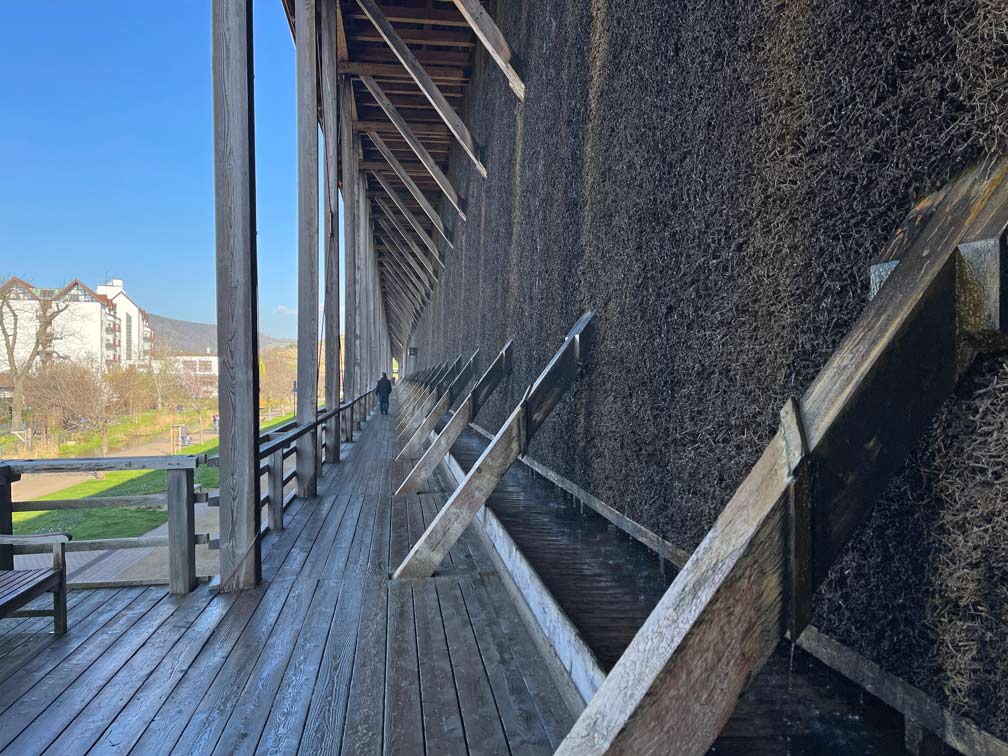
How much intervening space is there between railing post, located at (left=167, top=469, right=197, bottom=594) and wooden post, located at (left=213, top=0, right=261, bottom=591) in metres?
0.17

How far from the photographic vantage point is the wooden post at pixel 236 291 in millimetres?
3283

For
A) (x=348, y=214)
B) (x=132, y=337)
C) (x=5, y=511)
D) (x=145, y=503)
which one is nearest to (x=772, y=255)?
(x=145, y=503)

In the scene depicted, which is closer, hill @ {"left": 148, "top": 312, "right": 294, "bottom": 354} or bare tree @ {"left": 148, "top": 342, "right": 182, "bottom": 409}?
hill @ {"left": 148, "top": 312, "right": 294, "bottom": 354}

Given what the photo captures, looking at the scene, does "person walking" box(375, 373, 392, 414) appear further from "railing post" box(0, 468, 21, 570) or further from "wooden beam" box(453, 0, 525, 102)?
"railing post" box(0, 468, 21, 570)

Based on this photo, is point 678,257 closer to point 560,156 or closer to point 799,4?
point 799,4

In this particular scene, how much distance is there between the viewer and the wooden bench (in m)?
2.54

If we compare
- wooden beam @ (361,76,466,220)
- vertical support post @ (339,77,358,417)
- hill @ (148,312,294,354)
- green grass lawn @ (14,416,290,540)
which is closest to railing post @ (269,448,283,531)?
hill @ (148,312,294,354)

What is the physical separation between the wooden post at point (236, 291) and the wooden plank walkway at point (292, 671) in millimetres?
333

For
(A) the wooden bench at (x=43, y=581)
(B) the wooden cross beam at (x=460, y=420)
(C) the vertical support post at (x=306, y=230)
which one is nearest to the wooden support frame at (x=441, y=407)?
(B) the wooden cross beam at (x=460, y=420)

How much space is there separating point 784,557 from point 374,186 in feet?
67.1

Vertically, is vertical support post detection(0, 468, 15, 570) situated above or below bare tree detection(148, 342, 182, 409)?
below

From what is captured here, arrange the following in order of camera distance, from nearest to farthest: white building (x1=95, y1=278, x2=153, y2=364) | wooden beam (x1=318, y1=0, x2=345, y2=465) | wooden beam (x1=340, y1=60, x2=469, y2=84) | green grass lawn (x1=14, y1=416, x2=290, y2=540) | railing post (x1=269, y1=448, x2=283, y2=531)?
1. railing post (x1=269, y1=448, x2=283, y2=531)
2. wooden beam (x1=318, y1=0, x2=345, y2=465)
3. wooden beam (x1=340, y1=60, x2=469, y2=84)
4. white building (x1=95, y1=278, x2=153, y2=364)
5. green grass lawn (x1=14, y1=416, x2=290, y2=540)

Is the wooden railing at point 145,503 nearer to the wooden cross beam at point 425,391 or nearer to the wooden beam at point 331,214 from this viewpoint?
the wooden beam at point 331,214

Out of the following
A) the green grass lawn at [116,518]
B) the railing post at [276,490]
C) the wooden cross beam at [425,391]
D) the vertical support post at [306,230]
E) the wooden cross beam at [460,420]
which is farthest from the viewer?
the green grass lawn at [116,518]
